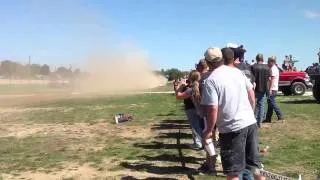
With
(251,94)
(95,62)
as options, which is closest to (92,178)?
(251,94)

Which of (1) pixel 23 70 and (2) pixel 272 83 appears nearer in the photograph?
(2) pixel 272 83

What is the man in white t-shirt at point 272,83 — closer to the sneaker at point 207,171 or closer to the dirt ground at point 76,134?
the dirt ground at point 76,134

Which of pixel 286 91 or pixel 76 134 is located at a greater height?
pixel 286 91

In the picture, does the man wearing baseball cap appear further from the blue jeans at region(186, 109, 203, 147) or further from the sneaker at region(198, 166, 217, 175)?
the blue jeans at region(186, 109, 203, 147)

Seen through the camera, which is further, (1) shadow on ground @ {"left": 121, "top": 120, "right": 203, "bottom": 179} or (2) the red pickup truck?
(2) the red pickup truck

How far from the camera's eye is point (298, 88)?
30922 mm

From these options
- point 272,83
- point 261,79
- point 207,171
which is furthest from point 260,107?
point 207,171

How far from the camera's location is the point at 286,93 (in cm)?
3156

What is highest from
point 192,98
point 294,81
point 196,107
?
point 192,98

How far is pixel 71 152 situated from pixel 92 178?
9.28 feet

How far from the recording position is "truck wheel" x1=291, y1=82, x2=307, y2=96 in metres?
30.8

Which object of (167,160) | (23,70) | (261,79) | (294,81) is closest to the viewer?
(167,160)

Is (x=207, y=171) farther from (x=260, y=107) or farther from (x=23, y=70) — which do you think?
(x=23, y=70)

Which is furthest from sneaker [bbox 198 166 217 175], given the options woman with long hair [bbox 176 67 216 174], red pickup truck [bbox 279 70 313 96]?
red pickup truck [bbox 279 70 313 96]
